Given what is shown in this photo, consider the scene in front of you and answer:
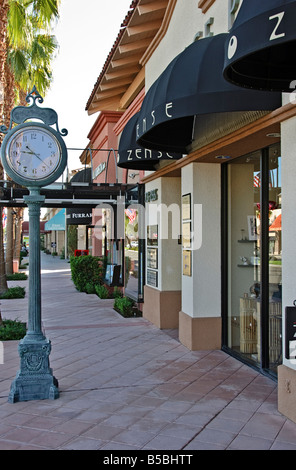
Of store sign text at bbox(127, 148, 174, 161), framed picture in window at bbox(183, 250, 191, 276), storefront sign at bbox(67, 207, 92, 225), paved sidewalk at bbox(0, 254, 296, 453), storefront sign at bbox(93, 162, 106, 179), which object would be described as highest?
storefront sign at bbox(93, 162, 106, 179)

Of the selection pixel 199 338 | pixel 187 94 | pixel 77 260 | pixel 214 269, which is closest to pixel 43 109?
pixel 187 94

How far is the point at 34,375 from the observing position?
17.9 feet

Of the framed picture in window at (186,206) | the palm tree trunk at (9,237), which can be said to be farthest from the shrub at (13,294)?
the framed picture in window at (186,206)

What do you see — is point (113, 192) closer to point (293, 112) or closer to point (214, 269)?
point (214, 269)

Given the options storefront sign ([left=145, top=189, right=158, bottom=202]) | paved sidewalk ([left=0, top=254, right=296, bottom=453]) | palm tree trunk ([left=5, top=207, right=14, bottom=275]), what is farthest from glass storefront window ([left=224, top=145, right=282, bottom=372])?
palm tree trunk ([left=5, top=207, right=14, bottom=275])

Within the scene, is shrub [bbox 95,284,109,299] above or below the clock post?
below

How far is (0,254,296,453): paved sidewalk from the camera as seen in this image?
429cm

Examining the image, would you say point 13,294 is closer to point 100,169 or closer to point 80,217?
point 100,169

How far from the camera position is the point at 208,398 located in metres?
5.43

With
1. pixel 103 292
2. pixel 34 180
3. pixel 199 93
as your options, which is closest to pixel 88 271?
pixel 103 292

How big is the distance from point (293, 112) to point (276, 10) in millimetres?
1357

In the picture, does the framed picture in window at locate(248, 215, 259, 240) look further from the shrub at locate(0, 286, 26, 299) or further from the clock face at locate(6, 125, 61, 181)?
the shrub at locate(0, 286, 26, 299)

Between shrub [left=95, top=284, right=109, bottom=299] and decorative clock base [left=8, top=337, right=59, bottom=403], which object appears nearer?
decorative clock base [left=8, top=337, right=59, bottom=403]

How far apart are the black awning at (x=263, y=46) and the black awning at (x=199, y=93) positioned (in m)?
0.40
